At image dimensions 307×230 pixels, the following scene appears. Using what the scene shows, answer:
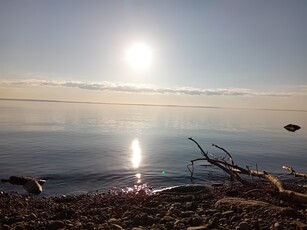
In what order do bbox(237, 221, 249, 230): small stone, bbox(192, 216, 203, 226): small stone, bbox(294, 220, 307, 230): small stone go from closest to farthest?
bbox(294, 220, 307, 230): small stone → bbox(237, 221, 249, 230): small stone → bbox(192, 216, 203, 226): small stone

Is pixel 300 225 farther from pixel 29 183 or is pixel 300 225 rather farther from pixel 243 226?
pixel 29 183

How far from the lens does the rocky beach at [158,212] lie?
8.85 metres

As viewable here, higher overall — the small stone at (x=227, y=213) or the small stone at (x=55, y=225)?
the small stone at (x=227, y=213)

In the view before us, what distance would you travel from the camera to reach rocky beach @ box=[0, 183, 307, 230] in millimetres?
8852

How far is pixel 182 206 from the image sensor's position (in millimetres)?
11617

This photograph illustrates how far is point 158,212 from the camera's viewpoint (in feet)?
35.5

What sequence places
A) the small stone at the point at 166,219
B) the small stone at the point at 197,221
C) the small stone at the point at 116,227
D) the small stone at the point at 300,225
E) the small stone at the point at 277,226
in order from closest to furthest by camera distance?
Result: the small stone at the point at 300,225 < the small stone at the point at 277,226 < the small stone at the point at 116,227 < the small stone at the point at 197,221 < the small stone at the point at 166,219

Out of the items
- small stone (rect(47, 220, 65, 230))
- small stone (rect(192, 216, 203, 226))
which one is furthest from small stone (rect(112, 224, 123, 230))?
small stone (rect(192, 216, 203, 226))

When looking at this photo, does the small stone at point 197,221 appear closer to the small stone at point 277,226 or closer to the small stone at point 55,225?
the small stone at point 277,226

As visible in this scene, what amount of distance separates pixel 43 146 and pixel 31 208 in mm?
21865

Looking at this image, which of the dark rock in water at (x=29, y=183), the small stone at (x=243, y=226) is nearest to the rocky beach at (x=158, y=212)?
the small stone at (x=243, y=226)

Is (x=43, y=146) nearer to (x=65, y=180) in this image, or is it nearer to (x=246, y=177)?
(x=65, y=180)

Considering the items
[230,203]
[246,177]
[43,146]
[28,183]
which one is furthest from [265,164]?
[43,146]

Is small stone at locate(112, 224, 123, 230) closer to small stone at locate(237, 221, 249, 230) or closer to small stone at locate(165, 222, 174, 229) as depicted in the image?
small stone at locate(165, 222, 174, 229)
